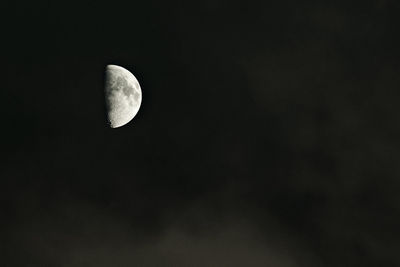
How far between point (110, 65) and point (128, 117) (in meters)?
3.65

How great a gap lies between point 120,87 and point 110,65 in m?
1.86

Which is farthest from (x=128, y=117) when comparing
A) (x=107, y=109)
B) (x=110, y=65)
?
(x=110, y=65)

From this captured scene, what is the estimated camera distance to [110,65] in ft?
81.7

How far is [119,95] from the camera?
24.1 m

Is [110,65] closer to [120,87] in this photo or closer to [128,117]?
[120,87]

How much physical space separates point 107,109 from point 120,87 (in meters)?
1.68

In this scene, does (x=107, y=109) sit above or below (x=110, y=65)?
below

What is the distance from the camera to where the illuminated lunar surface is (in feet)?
78.4

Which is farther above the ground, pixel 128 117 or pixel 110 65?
pixel 110 65

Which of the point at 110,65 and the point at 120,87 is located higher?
the point at 110,65

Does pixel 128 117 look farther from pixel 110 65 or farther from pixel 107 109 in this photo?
pixel 110 65

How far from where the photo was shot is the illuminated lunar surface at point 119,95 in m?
23.9

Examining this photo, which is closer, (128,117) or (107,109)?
(107,109)
